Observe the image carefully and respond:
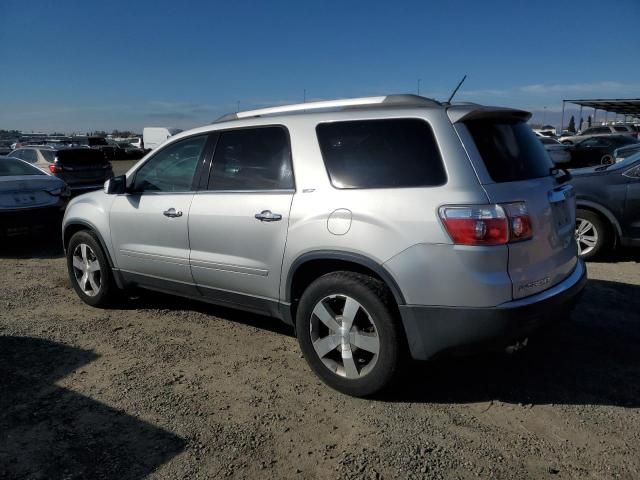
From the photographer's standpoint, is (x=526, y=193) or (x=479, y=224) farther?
(x=526, y=193)

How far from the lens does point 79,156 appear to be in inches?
516

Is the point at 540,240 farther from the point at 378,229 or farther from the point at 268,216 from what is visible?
the point at 268,216

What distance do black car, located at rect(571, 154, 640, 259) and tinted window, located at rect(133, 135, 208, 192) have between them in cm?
482

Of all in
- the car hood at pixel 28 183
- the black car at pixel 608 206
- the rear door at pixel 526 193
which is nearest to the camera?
the rear door at pixel 526 193

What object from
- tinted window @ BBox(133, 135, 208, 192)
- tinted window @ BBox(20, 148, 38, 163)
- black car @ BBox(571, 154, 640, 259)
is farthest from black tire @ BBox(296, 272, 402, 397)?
tinted window @ BBox(20, 148, 38, 163)

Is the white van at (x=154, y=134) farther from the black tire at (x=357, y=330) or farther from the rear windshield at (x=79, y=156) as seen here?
the black tire at (x=357, y=330)

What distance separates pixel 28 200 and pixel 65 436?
242 inches

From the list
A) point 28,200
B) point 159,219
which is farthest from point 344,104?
point 28,200

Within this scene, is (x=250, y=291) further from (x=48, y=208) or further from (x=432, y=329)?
(x=48, y=208)

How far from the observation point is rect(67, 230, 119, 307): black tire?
4.99 m

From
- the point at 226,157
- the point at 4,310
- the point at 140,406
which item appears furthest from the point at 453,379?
the point at 4,310

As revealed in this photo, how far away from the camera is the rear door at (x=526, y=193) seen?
2.95m

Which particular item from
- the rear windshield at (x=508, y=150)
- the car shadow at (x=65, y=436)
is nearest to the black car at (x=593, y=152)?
the rear windshield at (x=508, y=150)

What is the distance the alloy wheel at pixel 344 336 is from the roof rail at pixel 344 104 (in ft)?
4.22
